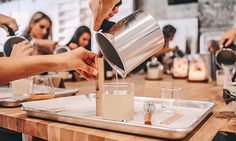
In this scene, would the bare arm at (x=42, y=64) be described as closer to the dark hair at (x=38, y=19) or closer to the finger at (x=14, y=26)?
the finger at (x=14, y=26)

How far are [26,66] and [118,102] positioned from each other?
32 cm

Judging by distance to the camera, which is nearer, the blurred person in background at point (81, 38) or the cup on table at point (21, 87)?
the cup on table at point (21, 87)

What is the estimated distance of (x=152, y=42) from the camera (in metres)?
0.89

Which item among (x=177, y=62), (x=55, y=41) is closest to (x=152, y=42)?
(x=177, y=62)

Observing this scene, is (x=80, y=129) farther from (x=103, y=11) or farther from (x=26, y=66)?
(x=103, y=11)

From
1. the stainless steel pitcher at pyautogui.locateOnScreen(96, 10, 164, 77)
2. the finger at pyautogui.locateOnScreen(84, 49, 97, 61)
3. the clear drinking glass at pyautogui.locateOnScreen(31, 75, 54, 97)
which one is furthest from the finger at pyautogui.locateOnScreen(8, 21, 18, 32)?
the stainless steel pitcher at pyautogui.locateOnScreen(96, 10, 164, 77)

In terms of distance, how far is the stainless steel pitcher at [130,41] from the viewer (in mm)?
829

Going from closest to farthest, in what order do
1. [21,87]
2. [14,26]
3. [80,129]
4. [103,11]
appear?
[80,129] → [103,11] → [21,87] → [14,26]

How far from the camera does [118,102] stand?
81 centimetres

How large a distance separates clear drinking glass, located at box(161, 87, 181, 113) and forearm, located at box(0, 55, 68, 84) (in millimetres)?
415

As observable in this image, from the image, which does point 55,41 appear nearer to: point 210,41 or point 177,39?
point 177,39

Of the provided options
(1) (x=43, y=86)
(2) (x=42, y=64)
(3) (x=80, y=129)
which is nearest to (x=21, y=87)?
(1) (x=43, y=86)

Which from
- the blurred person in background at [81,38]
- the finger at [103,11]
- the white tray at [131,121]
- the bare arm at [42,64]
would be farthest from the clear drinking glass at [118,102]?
the blurred person in background at [81,38]

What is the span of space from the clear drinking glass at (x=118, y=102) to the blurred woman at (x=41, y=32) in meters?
1.75
